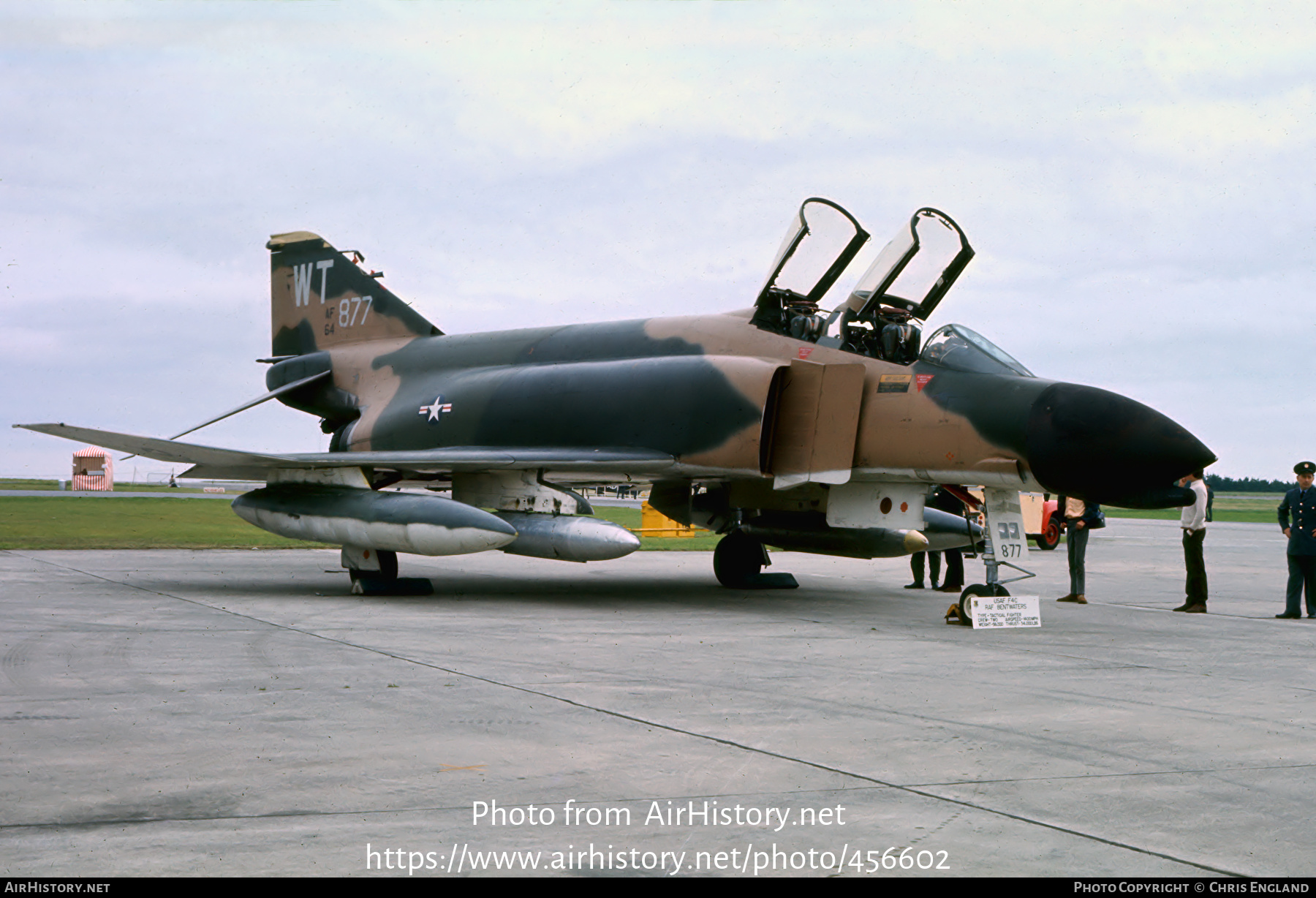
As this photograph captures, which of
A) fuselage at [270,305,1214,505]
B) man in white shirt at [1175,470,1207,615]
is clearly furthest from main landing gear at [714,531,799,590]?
man in white shirt at [1175,470,1207,615]

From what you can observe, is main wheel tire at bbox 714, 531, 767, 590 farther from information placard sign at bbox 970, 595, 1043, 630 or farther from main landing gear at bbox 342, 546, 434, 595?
information placard sign at bbox 970, 595, 1043, 630

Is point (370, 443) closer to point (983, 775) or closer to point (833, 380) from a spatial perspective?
point (833, 380)

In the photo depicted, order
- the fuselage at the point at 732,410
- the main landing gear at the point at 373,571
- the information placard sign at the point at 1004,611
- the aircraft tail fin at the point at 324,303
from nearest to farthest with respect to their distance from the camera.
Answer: the fuselage at the point at 732,410 → the information placard sign at the point at 1004,611 → the main landing gear at the point at 373,571 → the aircraft tail fin at the point at 324,303

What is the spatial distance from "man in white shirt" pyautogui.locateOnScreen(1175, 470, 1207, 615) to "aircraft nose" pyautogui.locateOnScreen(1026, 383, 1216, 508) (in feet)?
8.49

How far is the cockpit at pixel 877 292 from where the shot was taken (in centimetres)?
1080

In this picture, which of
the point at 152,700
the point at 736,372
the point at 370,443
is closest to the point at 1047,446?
the point at 736,372

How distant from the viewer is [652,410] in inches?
473

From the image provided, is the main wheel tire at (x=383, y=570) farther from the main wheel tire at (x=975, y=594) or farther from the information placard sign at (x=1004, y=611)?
the information placard sign at (x=1004, y=611)

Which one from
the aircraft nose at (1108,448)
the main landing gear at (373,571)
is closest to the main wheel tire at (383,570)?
the main landing gear at (373,571)

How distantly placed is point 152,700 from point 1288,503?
36.7 feet

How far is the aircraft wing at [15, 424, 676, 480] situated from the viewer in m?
11.8

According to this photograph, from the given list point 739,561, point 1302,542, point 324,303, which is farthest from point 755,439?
point 324,303

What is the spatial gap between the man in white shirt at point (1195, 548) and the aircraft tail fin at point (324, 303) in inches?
396
